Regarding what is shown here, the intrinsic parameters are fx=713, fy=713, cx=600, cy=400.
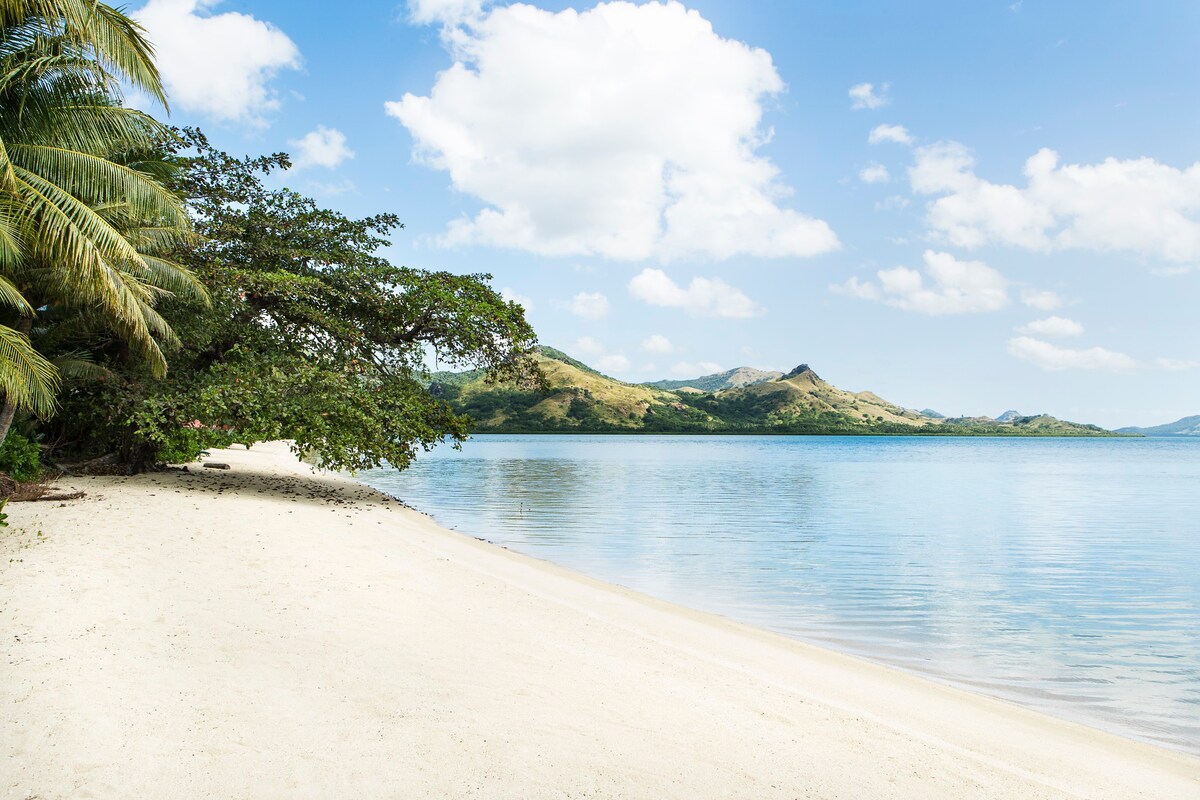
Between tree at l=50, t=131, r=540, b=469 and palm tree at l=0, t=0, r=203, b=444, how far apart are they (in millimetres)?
3065

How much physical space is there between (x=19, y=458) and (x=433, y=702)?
13273 millimetres

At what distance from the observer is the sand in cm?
462

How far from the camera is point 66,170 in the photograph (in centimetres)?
1174

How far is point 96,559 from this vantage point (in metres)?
9.26

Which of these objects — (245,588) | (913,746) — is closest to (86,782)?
(245,588)

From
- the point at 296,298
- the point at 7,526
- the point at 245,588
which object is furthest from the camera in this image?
the point at 296,298

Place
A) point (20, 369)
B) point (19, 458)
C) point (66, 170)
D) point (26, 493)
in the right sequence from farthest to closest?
point (19, 458)
point (26, 493)
point (66, 170)
point (20, 369)

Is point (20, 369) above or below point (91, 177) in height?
below

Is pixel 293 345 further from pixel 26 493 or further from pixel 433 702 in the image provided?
pixel 433 702

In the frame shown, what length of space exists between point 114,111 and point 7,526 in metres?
7.17

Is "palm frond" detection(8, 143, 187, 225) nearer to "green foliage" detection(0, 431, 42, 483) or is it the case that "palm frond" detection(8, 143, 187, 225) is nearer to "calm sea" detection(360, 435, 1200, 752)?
"green foliage" detection(0, 431, 42, 483)

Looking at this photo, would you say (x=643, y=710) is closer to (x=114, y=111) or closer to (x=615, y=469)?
(x=114, y=111)

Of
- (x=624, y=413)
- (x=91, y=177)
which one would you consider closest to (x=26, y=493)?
(x=91, y=177)

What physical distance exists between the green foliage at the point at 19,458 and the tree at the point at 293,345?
168cm
